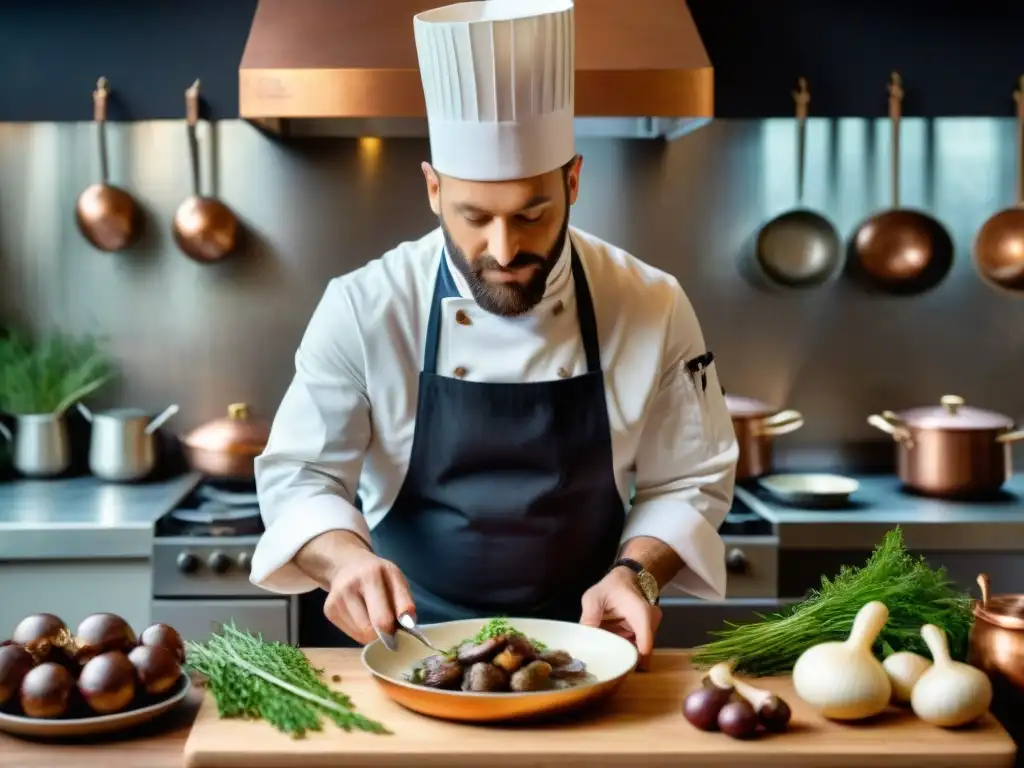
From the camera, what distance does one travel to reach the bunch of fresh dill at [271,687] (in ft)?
4.59

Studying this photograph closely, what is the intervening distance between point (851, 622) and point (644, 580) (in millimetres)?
335

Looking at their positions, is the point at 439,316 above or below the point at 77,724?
above

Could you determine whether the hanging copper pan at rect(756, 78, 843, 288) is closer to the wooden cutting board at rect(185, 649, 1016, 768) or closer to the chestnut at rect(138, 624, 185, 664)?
the wooden cutting board at rect(185, 649, 1016, 768)

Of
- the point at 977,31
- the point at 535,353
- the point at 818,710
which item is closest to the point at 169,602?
the point at 535,353

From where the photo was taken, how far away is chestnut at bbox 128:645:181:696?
1.42 m

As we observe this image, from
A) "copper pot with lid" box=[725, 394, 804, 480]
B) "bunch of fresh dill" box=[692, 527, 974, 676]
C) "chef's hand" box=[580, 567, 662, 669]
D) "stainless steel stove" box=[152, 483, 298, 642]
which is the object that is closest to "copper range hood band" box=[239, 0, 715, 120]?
"copper pot with lid" box=[725, 394, 804, 480]

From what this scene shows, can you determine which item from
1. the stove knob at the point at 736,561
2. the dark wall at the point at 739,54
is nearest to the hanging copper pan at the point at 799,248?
the dark wall at the point at 739,54

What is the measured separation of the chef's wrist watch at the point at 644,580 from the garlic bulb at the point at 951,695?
0.45 meters

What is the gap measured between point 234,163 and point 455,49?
1687 millimetres

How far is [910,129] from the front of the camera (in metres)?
3.43

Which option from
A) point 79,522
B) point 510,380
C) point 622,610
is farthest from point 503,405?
point 79,522

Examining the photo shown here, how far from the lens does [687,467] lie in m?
2.07

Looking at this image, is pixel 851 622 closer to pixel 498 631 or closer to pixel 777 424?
pixel 498 631

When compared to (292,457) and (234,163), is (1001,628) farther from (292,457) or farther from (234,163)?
(234,163)
